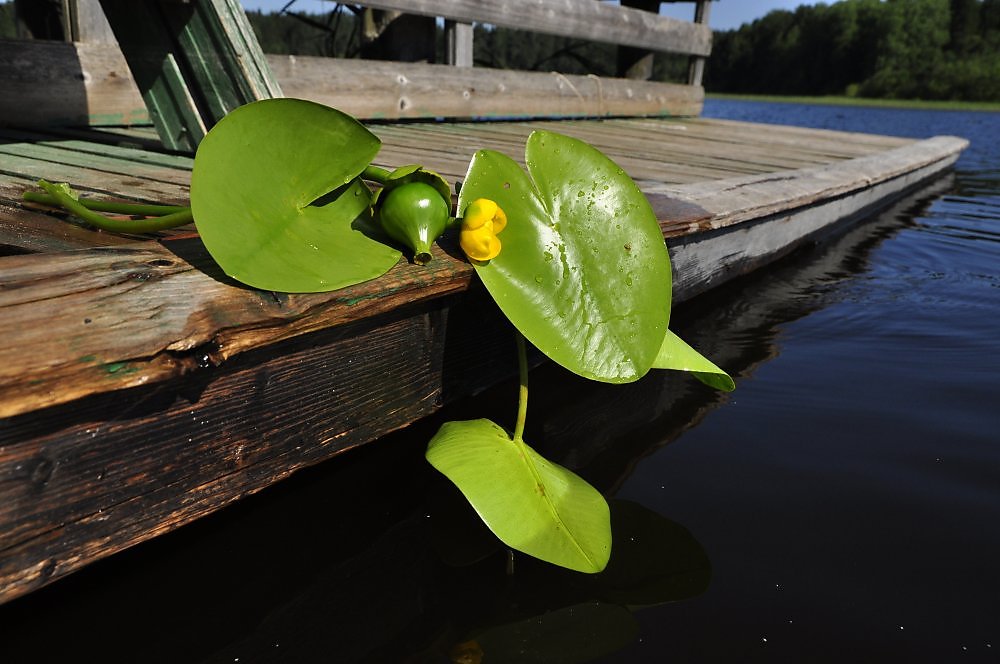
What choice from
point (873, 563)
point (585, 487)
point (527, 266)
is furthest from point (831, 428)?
point (527, 266)

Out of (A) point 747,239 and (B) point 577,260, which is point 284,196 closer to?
(B) point 577,260

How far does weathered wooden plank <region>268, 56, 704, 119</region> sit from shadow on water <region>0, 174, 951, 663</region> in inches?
112

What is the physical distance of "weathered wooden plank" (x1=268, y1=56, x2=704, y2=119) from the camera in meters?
3.99

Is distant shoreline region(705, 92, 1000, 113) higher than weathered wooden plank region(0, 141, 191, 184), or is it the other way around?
weathered wooden plank region(0, 141, 191, 184)

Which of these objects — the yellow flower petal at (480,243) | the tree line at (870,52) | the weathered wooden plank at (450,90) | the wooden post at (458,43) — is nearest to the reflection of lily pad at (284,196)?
the yellow flower petal at (480,243)

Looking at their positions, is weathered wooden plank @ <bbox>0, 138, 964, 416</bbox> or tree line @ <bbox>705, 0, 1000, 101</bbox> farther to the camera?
tree line @ <bbox>705, 0, 1000, 101</bbox>

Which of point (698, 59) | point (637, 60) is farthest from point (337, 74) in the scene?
point (698, 59)

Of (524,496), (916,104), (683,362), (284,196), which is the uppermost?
(284,196)

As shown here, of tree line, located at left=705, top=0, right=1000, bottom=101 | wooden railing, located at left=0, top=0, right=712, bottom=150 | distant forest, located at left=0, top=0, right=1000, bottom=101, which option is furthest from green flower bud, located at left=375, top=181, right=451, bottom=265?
tree line, located at left=705, top=0, right=1000, bottom=101

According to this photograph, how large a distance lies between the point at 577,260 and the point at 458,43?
3.88 m

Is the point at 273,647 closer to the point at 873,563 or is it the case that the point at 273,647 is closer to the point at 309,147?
the point at 309,147

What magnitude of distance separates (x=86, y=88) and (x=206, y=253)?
248 cm

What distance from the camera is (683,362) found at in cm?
159

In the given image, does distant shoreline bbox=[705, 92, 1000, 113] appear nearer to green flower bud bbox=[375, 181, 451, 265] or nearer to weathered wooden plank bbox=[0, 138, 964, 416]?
green flower bud bbox=[375, 181, 451, 265]
